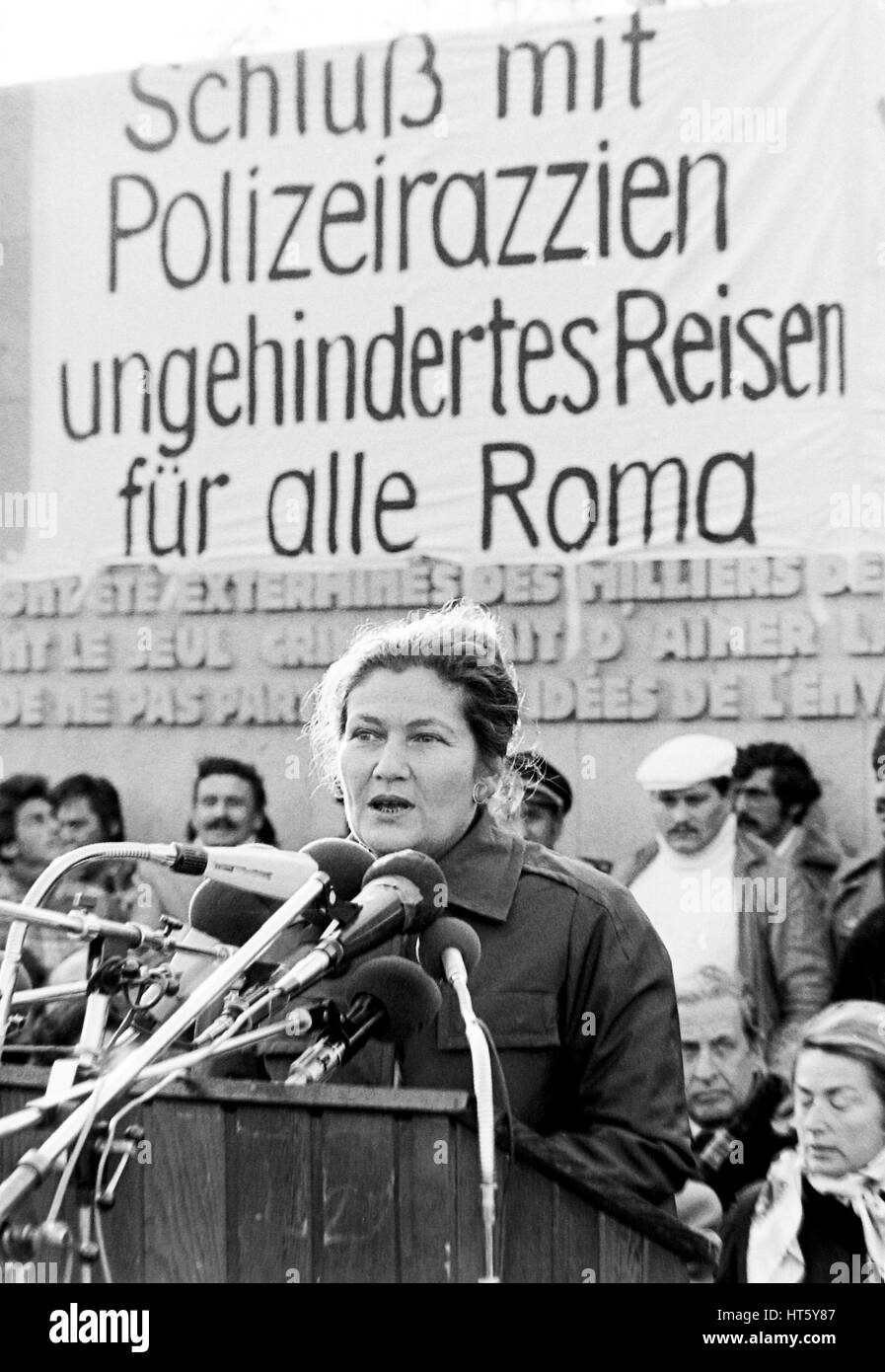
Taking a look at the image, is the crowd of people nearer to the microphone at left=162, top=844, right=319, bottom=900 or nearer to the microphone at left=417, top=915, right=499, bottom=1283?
the microphone at left=417, top=915, right=499, bottom=1283

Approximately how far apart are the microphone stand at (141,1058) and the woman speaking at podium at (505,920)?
35 cm

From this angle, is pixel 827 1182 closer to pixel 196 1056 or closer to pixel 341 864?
pixel 341 864

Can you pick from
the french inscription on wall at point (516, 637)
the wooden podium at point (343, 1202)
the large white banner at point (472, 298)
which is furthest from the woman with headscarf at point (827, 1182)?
the wooden podium at point (343, 1202)

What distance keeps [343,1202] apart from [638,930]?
0.65 m

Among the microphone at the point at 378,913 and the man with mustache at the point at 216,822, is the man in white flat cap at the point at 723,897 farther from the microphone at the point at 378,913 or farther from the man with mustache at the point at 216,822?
the microphone at the point at 378,913

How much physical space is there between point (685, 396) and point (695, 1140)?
141cm

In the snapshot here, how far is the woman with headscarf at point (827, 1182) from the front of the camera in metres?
2.92

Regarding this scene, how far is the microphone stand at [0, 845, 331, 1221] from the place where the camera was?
1.40 m

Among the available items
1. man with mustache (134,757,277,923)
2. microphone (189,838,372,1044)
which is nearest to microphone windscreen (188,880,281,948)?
microphone (189,838,372,1044)

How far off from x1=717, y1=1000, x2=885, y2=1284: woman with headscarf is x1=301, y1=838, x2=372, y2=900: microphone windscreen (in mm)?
1350
